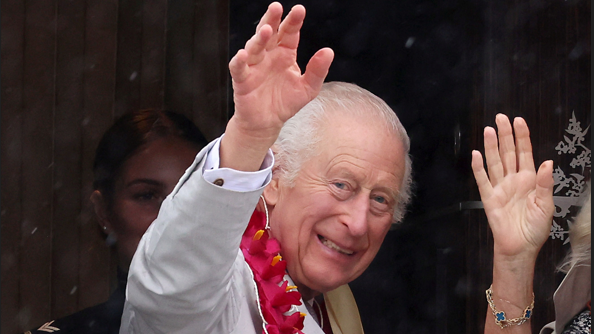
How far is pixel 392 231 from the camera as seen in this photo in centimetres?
249

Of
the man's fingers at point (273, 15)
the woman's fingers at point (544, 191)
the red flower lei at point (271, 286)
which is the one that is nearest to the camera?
the man's fingers at point (273, 15)

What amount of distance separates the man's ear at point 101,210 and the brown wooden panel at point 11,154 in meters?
0.20

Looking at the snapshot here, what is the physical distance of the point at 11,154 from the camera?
1597mm

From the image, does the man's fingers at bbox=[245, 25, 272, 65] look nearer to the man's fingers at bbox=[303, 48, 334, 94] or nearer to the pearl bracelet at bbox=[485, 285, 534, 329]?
the man's fingers at bbox=[303, 48, 334, 94]

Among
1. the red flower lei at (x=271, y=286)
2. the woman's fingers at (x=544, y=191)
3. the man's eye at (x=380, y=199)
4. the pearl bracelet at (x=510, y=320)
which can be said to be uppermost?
the woman's fingers at (x=544, y=191)

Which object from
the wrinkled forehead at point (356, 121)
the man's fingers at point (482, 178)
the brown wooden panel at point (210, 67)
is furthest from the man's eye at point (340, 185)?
the brown wooden panel at point (210, 67)

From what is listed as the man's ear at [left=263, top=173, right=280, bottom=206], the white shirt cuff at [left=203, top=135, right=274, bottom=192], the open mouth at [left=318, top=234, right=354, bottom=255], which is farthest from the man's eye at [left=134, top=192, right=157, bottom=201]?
the white shirt cuff at [left=203, top=135, right=274, bottom=192]

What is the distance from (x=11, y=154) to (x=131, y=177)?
1.11 feet

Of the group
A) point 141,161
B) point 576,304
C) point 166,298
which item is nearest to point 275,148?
point 141,161

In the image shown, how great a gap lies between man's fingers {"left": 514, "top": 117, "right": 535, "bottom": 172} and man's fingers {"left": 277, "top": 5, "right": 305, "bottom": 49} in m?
0.68

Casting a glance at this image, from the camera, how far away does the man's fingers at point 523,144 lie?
1523 mm

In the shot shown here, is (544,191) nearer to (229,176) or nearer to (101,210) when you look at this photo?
(229,176)

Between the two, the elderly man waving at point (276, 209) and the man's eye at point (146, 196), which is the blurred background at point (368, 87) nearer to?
the man's eye at point (146, 196)

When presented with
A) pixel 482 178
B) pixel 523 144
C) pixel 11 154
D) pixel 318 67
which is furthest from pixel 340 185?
pixel 11 154
